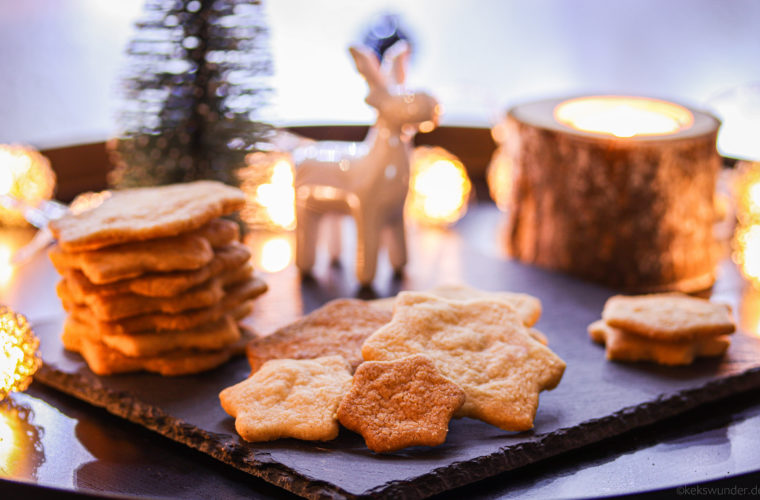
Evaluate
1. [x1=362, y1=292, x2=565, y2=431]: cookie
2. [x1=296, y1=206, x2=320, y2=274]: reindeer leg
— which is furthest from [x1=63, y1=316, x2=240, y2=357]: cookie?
[x1=296, y1=206, x2=320, y2=274]: reindeer leg

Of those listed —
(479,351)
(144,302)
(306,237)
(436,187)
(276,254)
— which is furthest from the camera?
(436,187)

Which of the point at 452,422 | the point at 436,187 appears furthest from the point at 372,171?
the point at 452,422

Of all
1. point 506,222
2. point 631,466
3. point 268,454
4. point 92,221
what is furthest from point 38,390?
point 506,222

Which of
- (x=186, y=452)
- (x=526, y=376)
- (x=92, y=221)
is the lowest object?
(x=186, y=452)

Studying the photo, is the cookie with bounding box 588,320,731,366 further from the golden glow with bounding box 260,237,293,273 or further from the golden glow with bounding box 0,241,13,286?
the golden glow with bounding box 0,241,13,286

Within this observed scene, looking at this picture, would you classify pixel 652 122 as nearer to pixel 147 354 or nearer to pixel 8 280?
pixel 147 354

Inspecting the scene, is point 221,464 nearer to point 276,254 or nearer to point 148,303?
point 148,303
